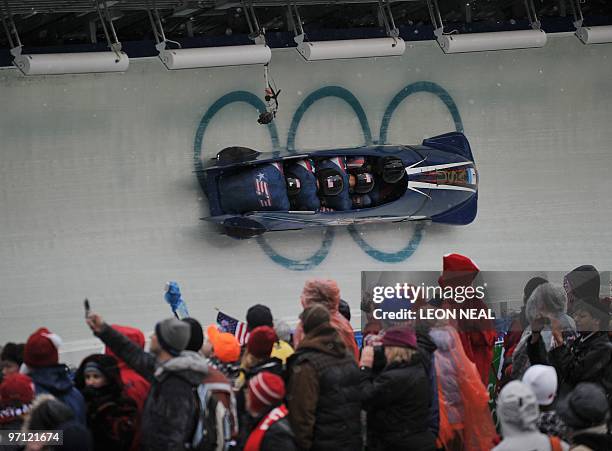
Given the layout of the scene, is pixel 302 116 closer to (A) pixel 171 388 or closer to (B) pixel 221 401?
(B) pixel 221 401

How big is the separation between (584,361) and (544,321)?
0.44m

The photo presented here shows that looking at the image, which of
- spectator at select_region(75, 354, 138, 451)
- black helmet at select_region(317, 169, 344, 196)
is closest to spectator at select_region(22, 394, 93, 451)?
spectator at select_region(75, 354, 138, 451)

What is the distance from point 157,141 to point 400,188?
Result: 2.25 metres

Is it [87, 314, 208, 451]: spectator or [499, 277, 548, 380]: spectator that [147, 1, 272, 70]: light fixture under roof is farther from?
[87, 314, 208, 451]: spectator

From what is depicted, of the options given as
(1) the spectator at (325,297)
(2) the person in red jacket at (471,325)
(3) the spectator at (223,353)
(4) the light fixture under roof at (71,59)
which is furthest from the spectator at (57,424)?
(4) the light fixture under roof at (71,59)

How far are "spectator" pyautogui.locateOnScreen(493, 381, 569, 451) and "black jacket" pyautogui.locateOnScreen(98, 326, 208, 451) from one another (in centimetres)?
133

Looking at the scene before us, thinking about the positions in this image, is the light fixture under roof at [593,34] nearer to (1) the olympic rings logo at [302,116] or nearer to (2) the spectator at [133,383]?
(1) the olympic rings logo at [302,116]

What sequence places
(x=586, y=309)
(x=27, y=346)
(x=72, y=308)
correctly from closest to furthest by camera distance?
1. (x=27, y=346)
2. (x=586, y=309)
3. (x=72, y=308)

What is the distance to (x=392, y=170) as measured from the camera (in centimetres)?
958

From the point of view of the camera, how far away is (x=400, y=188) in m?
9.84

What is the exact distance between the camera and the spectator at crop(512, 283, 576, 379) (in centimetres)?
571

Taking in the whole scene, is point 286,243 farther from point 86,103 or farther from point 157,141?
point 86,103

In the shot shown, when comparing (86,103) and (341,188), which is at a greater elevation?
(86,103)

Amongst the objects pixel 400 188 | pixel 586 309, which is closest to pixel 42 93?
pixel 400 188
